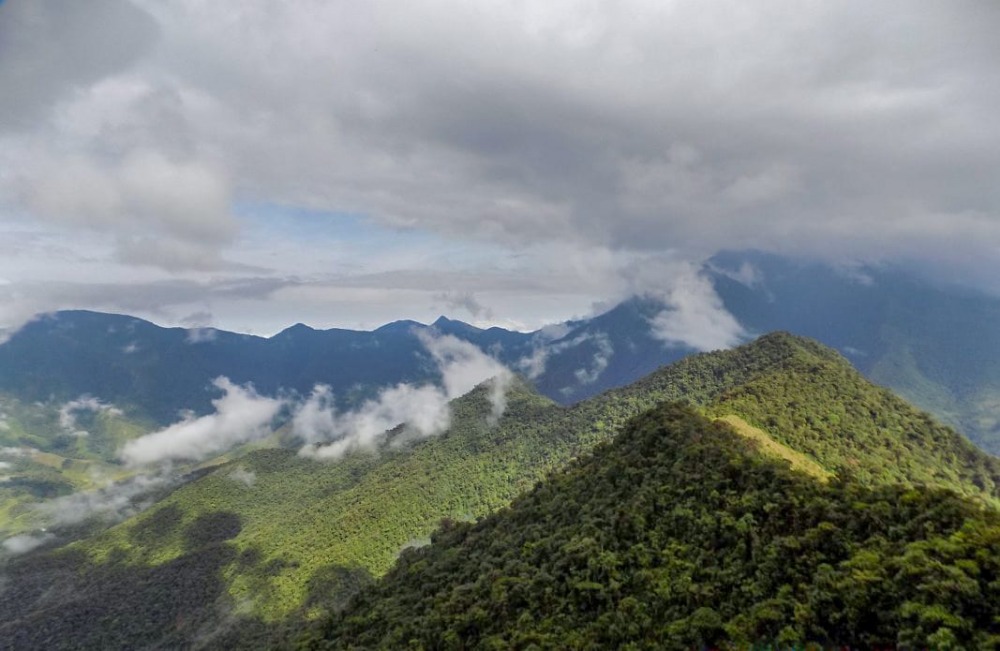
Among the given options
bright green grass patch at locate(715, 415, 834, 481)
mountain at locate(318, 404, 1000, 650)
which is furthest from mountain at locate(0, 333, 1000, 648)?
mountain at locate(318, 404, 1000, 650)

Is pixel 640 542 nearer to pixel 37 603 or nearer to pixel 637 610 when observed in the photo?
pixel 637 610

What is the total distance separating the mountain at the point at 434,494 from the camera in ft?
255

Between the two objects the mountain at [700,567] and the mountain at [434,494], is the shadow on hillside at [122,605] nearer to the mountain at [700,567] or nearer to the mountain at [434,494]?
the mountain at [434,494]

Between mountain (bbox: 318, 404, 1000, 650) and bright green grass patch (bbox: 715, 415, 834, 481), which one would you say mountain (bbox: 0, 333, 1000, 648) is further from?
mountain (bbox: 318, 404, 1000, 650)

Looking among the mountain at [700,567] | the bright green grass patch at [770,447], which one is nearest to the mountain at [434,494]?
the bright green grass patch at [770,447]

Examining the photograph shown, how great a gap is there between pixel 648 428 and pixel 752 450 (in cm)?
1609

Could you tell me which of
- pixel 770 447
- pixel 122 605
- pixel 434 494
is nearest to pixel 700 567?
pixel 770 447

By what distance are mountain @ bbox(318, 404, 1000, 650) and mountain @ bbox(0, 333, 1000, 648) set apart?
18236 mm

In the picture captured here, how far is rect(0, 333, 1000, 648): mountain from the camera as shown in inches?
3063

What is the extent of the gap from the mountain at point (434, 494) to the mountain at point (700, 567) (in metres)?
18.2

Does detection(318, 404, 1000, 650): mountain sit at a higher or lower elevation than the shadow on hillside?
higher

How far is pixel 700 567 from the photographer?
43.0 metres

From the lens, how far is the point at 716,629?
34.7 meters

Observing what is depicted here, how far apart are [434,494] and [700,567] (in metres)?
138
